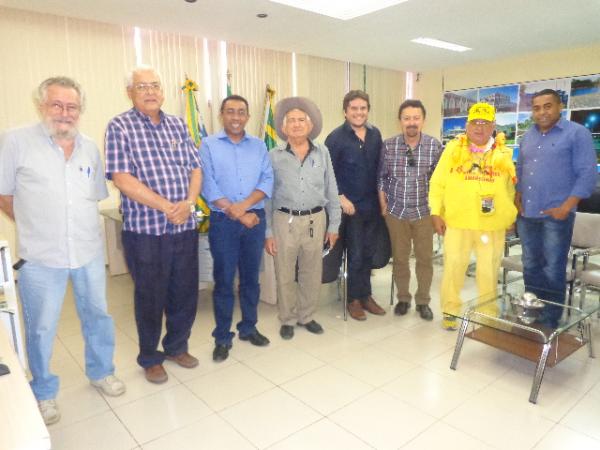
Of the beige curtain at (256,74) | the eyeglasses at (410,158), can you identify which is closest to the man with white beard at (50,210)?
the eyeglasses at (410,158)

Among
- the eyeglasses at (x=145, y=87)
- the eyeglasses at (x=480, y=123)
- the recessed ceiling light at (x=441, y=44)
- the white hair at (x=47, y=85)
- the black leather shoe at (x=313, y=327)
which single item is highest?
the recessed ceiling light at (x=441, y=44)

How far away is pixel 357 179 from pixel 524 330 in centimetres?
142

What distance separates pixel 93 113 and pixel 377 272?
3505 millimetres

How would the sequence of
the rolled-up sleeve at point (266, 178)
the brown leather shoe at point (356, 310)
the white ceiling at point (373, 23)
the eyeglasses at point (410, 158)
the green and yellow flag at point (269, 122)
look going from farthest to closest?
the green and yellow flag at point (269, 122)
the white ceiling at point (373, 23)
the brown leather shoe at point (356, 310)
the eyeglasses at point (410, 158)
the rolled-up sleeve at point (266, 178)

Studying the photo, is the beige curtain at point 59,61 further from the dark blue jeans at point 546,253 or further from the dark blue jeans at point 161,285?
the dark blue jeans at point 546,253

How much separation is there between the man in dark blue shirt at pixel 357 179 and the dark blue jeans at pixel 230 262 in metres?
0.77

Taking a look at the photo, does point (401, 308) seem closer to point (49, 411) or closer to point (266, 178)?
point (266, 178)

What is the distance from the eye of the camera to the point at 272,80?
20.2 ft

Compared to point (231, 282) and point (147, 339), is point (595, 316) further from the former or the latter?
point (147, 339)

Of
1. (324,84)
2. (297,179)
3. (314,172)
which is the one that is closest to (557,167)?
(314,172)

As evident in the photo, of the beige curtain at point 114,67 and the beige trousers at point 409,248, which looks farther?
the beige curtain at point 114,67

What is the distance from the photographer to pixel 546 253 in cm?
286

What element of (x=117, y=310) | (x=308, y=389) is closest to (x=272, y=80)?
(x=117, y=310)

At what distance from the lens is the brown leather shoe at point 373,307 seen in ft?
11.1
